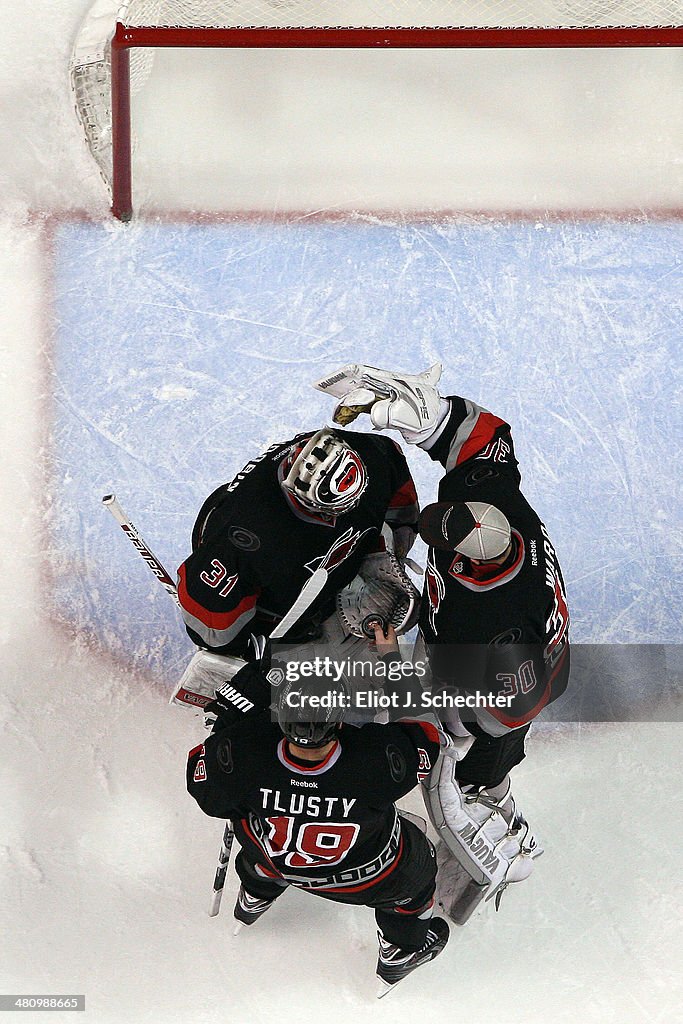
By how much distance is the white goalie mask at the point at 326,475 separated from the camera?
2490 mm

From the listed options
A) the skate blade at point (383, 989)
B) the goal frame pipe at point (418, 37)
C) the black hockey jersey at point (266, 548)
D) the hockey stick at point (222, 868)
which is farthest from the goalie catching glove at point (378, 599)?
the goal frame pipe at point (418, 37)

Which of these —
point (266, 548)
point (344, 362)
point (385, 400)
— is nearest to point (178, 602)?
point (266, 548)

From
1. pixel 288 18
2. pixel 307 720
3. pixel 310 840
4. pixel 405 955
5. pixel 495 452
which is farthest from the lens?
pixel 288 18

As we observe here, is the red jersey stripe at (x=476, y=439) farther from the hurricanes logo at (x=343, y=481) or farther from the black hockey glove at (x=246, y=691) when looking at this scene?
the black hockey glove at (x=246, y=691)

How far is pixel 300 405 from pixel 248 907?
71.5 inches

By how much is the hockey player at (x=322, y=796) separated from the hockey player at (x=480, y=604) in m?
0.22

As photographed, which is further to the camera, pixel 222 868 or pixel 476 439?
pixel 222 868

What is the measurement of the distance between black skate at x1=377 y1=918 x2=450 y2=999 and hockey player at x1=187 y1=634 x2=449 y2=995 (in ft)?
0.79

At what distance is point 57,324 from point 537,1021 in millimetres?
3060

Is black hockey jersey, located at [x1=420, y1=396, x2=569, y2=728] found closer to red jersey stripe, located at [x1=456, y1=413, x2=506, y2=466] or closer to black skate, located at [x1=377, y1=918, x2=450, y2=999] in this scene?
red jersey stripe, located at [x1=456, y1=413, x2=506, y2=466]

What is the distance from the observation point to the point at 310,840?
236 centimetres

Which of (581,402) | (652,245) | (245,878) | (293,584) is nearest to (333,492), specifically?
(293,584)

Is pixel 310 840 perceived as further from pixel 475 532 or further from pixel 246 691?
pixel 475 532

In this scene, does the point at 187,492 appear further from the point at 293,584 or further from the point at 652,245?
the point at 652,245
